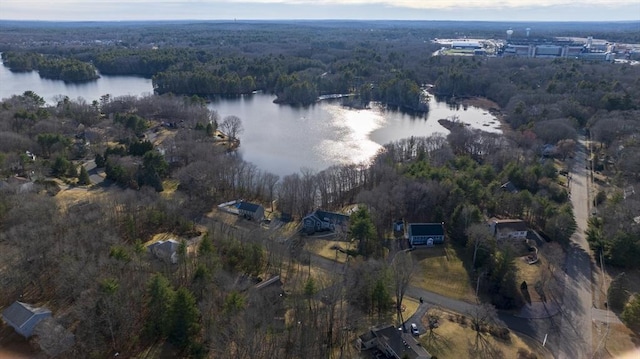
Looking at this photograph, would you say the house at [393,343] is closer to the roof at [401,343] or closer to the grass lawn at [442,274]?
the roof at [401,343]

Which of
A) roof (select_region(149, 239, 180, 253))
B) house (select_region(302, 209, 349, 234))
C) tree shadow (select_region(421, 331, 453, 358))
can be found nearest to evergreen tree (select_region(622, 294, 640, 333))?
tree shadow (select_region(421, 331, 453, 358))

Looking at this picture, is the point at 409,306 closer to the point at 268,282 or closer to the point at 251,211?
the point at 268,282

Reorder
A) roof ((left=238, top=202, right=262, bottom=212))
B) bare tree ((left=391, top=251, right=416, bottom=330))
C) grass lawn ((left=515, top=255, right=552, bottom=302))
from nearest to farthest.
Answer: bare tree ((left=391, top=251, right=416, bottom=330)) → grass lawn ((left=515, top=255, right=552, bottom=302)) → roof ((left=238, top=202, right=262, bottom=212))

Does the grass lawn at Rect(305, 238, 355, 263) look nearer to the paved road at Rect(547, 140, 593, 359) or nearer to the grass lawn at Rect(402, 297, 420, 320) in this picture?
the grass lawn at Rect(402, 297, 420, 320)

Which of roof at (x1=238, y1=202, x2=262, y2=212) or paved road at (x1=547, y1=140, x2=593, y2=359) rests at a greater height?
roof at (x1=238, y1=202, x2=262, y2=212)

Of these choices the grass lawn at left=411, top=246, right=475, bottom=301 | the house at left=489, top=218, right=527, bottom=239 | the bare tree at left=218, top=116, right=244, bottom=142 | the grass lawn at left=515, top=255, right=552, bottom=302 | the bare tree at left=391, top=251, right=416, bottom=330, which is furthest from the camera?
the bare tree at left=218, top=116, right=244, bottom=142

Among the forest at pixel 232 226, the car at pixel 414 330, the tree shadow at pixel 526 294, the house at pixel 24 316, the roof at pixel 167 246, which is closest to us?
the forest at pixel 232 226

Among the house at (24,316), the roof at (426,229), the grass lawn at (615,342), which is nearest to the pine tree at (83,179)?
the house at (24,316)
